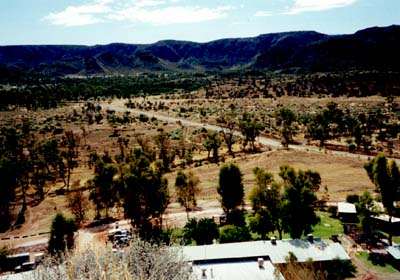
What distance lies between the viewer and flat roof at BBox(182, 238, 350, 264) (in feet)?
95.7

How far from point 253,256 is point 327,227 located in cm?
1454

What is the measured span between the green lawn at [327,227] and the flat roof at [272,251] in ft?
23.3

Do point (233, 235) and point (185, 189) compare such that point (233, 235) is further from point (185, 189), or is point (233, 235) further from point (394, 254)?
point (185, 189)

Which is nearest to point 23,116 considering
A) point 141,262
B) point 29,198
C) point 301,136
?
point 29,198

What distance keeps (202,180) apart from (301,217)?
29.9 meters

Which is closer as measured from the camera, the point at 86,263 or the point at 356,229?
the point at 86,263

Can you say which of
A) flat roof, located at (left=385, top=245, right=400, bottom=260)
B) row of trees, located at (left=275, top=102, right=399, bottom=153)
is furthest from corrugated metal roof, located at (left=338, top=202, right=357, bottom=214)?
row of trees, located at (left=275, top=102, right=399, bottom=153)

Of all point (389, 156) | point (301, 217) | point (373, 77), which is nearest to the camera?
point (301, 217)

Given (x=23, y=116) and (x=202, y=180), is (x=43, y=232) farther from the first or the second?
(x=23, y=116)

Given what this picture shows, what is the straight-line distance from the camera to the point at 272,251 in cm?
3011

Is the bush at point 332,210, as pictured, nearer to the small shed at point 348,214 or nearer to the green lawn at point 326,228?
the green lawn at point 326,228

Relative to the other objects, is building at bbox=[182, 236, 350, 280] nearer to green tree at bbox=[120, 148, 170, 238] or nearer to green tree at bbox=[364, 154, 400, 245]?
green tree at bbox=[364, 154, 400, 245]

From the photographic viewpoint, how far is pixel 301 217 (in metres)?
35.3

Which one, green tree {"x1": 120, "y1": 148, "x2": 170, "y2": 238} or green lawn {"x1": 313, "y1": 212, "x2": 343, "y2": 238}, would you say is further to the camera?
green tree {"x1": 120, "y1": 148, "x2": 170, "y2": 238}
